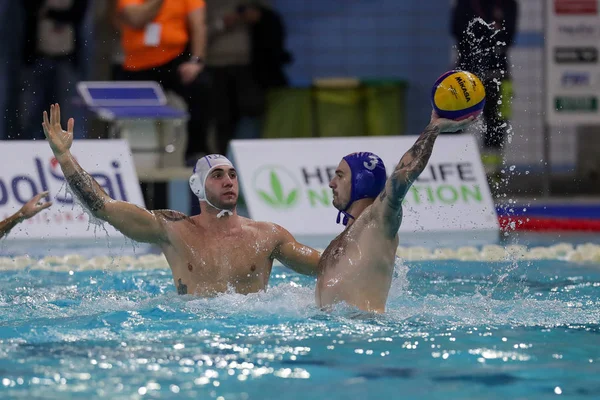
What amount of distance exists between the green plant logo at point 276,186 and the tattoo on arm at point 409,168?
3856mm

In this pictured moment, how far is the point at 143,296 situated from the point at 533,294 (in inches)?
78.2

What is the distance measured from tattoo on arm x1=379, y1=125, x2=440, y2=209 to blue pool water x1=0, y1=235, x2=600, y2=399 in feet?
1.71

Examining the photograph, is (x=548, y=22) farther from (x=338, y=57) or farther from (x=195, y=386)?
(x=195, y=386)

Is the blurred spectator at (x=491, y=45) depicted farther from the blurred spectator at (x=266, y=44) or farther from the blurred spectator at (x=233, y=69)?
the blurred spectator at (x=233, y=69)

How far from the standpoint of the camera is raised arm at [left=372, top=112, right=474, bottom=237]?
371 centimetres

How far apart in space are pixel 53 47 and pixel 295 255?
5.67m

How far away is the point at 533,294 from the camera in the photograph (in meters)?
5.23

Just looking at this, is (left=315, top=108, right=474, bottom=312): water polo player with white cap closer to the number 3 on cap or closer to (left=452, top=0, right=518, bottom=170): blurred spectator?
the number 3 on cap

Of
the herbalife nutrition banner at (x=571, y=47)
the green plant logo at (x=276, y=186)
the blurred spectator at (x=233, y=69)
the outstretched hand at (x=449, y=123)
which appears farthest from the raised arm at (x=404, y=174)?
the blurred spectator at (x=233, y=69)

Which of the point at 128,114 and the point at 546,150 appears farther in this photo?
the point at 546,150

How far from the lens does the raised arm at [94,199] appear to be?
435 centimetres

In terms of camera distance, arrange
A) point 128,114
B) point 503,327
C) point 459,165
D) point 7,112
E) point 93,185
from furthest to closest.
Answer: point 7,112 < point 128,114 < point 459,165 < point 93,185 < point 503,327

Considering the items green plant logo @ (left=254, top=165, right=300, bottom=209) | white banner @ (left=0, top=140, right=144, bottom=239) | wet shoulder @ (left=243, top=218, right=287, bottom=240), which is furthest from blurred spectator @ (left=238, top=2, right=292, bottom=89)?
wet shoulder @ (left=243, top=218, right=287, bottom=240)

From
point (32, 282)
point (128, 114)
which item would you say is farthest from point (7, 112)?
point (32, 282)
